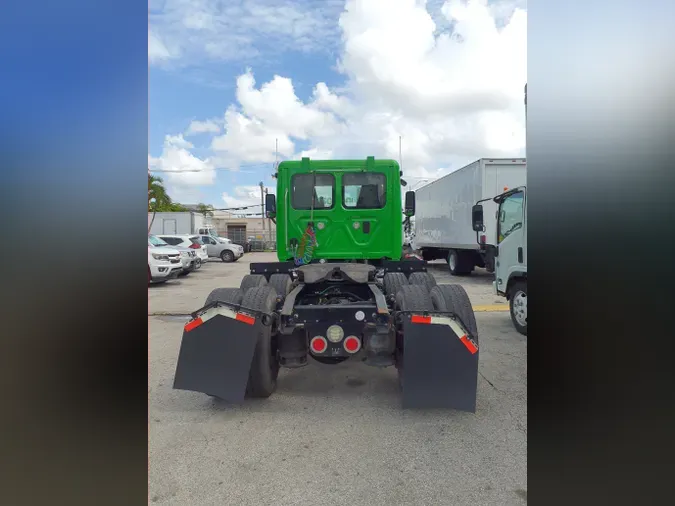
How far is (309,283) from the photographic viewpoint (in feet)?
15.5

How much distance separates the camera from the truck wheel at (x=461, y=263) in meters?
15.4

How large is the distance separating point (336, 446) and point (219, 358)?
1258 mm

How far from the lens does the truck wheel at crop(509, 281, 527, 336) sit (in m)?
6.59

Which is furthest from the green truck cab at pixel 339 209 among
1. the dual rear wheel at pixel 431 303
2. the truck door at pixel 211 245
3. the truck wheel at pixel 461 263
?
the truck door at pixel 211 245

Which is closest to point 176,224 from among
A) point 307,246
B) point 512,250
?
point 307,246

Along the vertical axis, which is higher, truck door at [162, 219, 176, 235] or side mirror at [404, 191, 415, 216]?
truck door at [162, 219, 176, 235]

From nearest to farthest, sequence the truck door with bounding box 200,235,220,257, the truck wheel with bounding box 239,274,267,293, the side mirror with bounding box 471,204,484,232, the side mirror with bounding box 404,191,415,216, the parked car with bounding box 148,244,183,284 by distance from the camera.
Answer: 1. the truck wheel with bounding box 239,274,267,293
2. the side mirror with bounding box 404,191,415,216
3. the side mirror with bounding box 471,204,484,232
4. the parked car with bounding box 148,244,183,284
5. the truck door with bounding box 200,235,220,257

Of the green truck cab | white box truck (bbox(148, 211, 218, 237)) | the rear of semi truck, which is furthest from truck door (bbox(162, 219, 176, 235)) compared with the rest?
the rear of semi truck

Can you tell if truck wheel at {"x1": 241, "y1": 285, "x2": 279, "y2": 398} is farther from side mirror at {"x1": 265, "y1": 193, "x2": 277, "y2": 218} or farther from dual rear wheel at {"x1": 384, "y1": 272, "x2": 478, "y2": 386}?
side mirror at {"x1": 265, "y1": 193, "x2": 277, "y2": 218}

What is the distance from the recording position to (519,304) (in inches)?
265

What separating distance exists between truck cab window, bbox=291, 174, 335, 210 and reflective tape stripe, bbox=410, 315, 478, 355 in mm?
2963

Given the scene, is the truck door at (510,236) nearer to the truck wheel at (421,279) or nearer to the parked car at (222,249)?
the truck wheel at (421,279)
